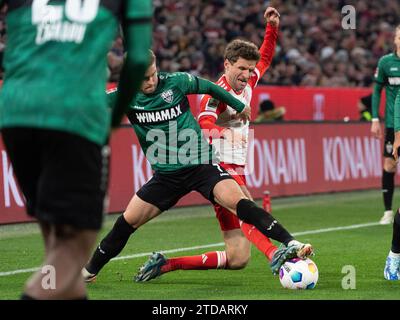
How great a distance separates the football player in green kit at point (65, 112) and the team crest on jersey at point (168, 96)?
356 centimetres

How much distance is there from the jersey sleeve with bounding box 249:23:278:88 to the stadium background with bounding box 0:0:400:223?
14.1ft

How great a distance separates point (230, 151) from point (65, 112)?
463 cm

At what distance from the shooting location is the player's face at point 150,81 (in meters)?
7.77

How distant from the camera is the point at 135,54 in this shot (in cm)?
418

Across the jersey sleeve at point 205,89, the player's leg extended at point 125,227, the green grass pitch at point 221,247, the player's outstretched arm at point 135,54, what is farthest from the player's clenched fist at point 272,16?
the player's outstretched arm at point 135,54

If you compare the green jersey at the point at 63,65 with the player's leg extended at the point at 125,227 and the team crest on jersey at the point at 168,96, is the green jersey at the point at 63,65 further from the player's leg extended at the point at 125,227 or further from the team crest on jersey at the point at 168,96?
the player's leg extended at the point at 125,227

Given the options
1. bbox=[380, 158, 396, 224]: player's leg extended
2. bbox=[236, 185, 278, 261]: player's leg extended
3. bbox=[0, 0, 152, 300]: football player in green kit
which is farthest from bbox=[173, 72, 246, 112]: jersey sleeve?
bbox=[380, 158, 396, 224]: player's leg extended

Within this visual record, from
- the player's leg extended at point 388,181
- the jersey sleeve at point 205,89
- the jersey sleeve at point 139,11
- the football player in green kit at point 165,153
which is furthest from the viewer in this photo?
the player's leg extended at point 388,181

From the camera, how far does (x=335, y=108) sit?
20.8 metres

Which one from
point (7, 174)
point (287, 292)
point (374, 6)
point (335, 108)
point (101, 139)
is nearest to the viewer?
point (101, 139)

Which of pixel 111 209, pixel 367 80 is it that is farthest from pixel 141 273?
pixel 367 80

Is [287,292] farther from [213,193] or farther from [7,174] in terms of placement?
[7,174]
